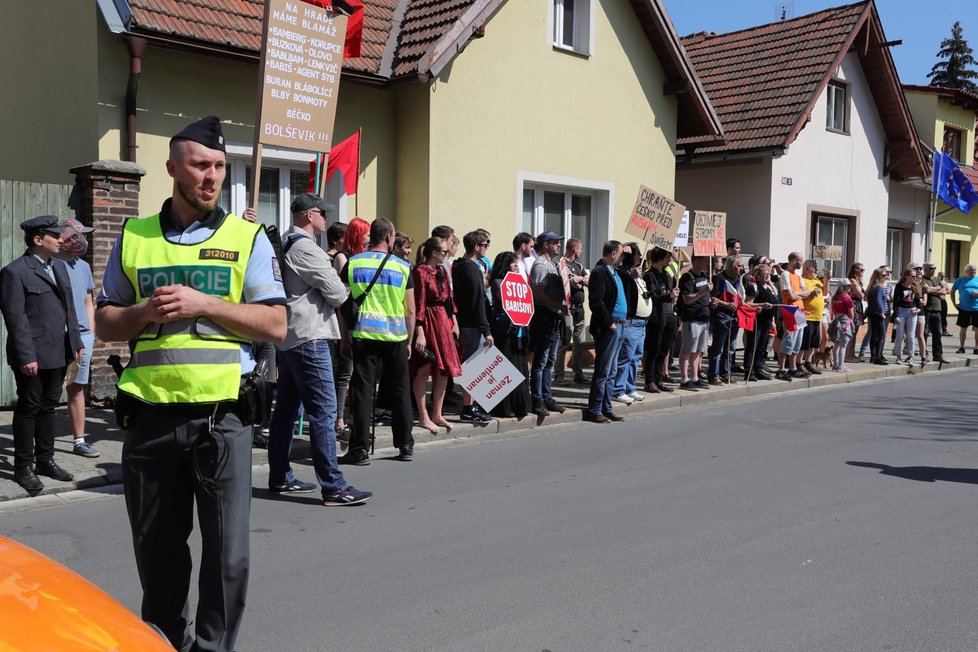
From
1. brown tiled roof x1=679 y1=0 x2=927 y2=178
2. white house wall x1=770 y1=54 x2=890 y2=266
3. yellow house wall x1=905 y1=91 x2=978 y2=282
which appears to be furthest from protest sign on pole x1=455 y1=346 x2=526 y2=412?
yellow house wall x1=905 y1=91 x2=978 y2=282

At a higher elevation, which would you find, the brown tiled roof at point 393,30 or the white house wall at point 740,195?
the brown tiled roof at point 393,30

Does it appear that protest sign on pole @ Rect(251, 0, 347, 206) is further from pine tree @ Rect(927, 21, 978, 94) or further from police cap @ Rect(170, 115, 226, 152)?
pine tree @ Rect(927, 21, 978, 94)

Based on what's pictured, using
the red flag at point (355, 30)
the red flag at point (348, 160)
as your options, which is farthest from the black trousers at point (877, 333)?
the red flag at point (355, 30)

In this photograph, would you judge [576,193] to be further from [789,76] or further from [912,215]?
[912,215]

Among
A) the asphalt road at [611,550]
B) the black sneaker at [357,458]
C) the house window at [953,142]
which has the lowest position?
the asphalt road at [611,550]

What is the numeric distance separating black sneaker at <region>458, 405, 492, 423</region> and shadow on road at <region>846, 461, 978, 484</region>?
354 cm

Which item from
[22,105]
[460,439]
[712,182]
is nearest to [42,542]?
[460,439]

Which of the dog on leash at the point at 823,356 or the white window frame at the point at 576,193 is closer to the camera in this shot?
the white window frame at the point at 576,193

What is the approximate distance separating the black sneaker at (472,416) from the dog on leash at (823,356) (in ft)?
25.7

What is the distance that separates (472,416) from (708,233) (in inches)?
215

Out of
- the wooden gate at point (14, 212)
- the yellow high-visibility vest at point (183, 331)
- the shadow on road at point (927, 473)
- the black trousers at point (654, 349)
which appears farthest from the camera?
the black trousers at point (654, 349)

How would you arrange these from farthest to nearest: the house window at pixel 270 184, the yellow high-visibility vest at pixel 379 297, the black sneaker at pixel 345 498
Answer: the house window at pixel 270 184, the yellow high-visibility vest at pixel 379 297, the black sneaker at pixel 345 498

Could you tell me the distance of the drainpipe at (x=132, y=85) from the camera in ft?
32.1

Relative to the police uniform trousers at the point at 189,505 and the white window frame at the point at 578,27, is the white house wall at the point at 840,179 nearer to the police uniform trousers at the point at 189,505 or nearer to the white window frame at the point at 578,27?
the white window frame at the point at 578,27
